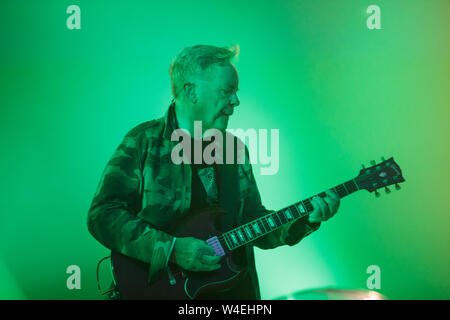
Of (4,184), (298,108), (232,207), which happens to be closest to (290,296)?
(232,207)

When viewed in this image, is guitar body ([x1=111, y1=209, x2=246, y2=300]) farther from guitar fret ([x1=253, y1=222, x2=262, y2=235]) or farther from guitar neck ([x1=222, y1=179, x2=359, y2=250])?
guitar fret ([x1=253, y1=222, x2=262, y2=235])

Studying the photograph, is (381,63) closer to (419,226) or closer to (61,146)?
(419,226)

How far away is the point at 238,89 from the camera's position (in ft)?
7.80

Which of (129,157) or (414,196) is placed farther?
(414,196)

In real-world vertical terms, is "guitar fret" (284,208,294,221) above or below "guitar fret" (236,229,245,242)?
above

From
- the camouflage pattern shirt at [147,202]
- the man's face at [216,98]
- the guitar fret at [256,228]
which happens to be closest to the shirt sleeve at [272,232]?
the camouflage pattern shirt at [147,202]

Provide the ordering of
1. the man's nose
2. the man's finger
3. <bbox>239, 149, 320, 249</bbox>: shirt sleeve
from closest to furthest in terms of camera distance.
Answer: the man's finger
<bbox>239, 149, 320, 249</bbox>: shirt sleeve
the man's nose

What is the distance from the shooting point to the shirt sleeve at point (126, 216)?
2100 millimetres

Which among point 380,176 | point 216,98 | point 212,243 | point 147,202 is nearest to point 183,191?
point 147,202

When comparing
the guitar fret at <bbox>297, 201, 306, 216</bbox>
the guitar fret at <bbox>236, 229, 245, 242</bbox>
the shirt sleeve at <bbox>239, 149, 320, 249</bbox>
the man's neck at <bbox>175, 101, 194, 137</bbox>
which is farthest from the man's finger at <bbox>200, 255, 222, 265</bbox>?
the man's neck at <bbox>175, 101, 194, 137</bbox>

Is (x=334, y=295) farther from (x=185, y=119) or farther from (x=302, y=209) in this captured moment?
(x=185, y=119)

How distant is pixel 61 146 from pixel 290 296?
1.42 meters

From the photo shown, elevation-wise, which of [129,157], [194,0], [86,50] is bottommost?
[129,157]

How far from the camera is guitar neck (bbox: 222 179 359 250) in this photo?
2.15 metres
